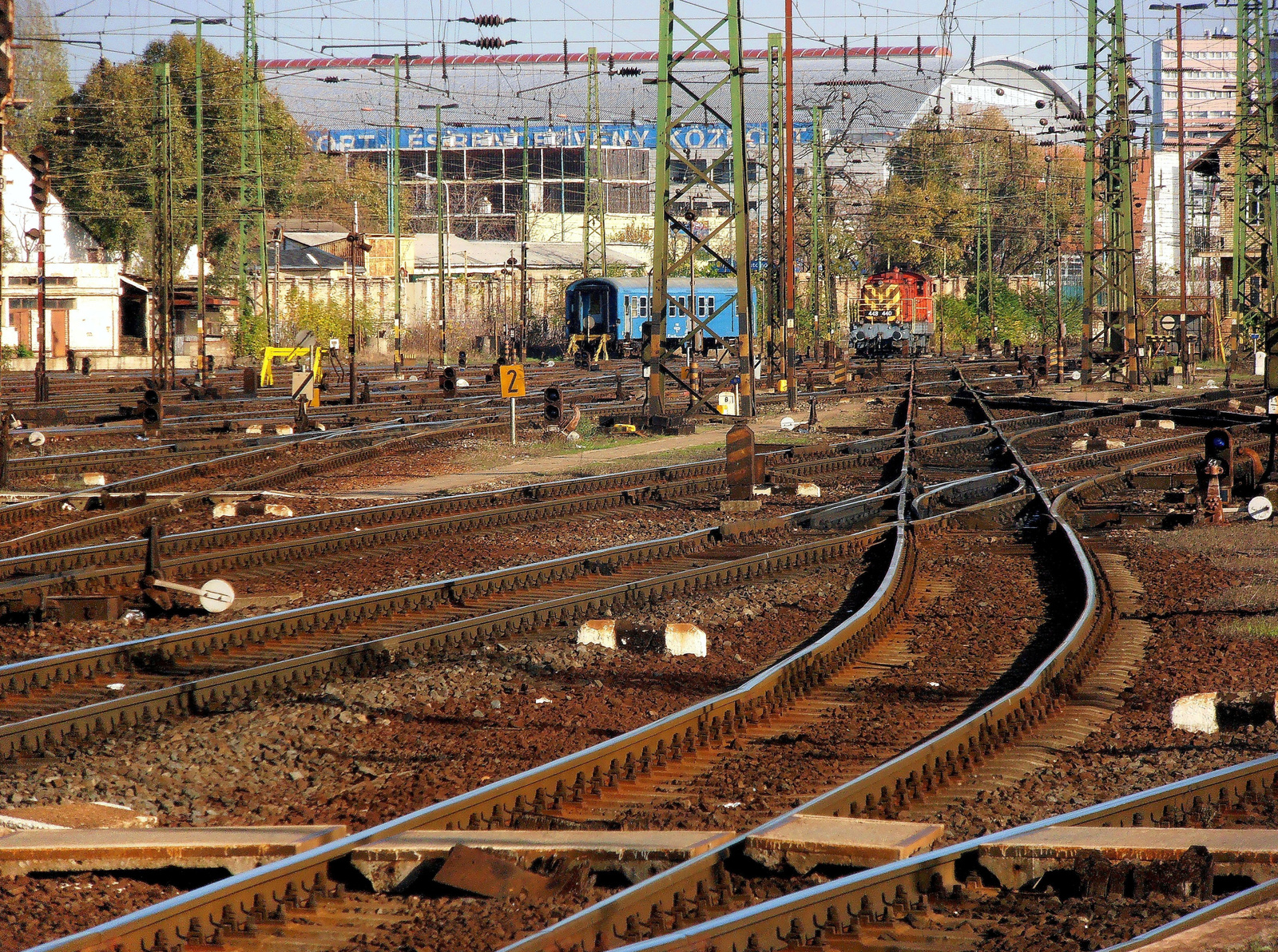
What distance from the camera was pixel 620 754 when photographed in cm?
644

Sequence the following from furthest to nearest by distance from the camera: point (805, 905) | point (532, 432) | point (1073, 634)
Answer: point (532, 432) → point (1073, 634) → point (805, 905)

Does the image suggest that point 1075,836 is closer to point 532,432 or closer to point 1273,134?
point 532,432

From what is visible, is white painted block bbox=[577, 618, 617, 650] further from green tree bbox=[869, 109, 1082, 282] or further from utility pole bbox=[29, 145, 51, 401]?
green tree bbox=[869, 109, 1082, 282]

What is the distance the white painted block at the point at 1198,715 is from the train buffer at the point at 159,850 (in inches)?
170

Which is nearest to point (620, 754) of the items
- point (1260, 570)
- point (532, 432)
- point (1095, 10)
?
point (1260, 570)

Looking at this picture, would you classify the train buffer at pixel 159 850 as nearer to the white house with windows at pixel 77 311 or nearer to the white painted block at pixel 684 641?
the white painted block at pixel 684 641

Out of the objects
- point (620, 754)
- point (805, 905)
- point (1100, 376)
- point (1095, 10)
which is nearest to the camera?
point (805, 905)

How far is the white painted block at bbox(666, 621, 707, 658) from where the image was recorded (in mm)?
9039

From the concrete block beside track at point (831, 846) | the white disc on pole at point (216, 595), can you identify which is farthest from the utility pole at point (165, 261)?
the concrete block beside track at point (831, 846)

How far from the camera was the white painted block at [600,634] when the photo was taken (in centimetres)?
924

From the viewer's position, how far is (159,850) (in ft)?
16.4

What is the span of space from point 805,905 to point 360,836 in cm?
160

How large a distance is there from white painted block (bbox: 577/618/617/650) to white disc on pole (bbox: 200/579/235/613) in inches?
99.8

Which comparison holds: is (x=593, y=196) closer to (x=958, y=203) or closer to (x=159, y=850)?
(x=958, y=203)
